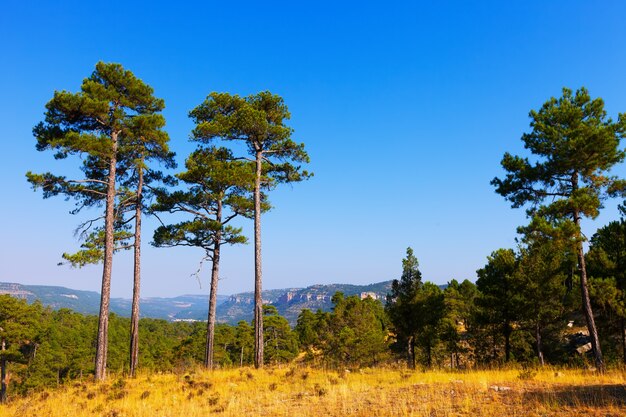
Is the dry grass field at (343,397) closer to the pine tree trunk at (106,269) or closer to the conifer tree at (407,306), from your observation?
the pine tree trunk at (106,269)

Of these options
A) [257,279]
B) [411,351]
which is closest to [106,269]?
[257,279]

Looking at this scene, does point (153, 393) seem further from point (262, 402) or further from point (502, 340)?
point (502, 340)

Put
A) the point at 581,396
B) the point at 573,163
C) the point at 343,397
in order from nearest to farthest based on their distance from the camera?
the point at 581,396 → the point at 343,397 → the point at 573,163

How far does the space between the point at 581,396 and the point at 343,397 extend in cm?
531

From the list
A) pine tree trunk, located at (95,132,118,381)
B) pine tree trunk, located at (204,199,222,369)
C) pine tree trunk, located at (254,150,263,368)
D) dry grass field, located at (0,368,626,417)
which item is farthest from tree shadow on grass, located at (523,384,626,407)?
pine tree trunk, located at (95,132,118,381)

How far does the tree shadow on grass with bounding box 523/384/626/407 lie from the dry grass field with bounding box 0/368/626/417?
18 millimetres

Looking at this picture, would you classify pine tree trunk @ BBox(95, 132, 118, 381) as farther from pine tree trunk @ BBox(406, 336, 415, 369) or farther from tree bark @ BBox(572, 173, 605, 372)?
tree bark @ BBox(572, 173, 605, 372)

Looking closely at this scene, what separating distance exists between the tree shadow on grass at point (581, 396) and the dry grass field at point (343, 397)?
2cm

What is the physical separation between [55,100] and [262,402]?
44.9 feet

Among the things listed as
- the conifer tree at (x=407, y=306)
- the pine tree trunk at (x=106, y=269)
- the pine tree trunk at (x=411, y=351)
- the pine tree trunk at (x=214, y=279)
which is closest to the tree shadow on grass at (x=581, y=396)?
the pine tree trunk at (x=411, y=351)

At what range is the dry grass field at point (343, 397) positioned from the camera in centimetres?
744

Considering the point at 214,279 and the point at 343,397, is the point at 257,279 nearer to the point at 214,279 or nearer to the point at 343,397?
the point at 214,279

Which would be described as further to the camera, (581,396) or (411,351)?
(411,351)

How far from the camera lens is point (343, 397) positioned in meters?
9.18
